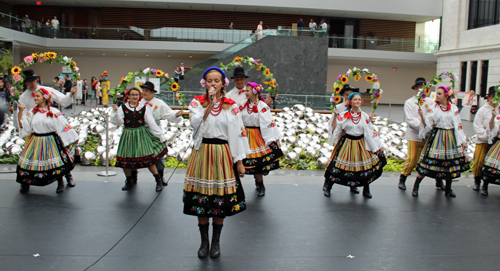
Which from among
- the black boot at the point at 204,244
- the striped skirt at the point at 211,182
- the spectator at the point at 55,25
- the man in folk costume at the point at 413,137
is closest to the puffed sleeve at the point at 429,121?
the man in folk costume at the point at 413,137

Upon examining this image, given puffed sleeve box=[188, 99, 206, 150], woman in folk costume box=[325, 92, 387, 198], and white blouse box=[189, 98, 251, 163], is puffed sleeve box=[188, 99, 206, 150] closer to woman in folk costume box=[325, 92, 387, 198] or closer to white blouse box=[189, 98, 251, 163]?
white blouse box=[189, 98, 251, 163]

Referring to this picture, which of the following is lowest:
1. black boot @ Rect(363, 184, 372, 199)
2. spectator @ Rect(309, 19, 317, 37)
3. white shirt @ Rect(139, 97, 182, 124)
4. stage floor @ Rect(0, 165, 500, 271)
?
stage floor @ Rect(0, 165, 500, 271)

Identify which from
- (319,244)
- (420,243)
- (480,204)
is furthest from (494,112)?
(319,244)

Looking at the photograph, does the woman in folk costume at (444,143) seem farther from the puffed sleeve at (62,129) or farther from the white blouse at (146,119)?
the puffed sleeve at (62,129)

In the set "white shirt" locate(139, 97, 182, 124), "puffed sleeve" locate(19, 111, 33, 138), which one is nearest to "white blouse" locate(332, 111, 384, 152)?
"white shirt" locate(139, 97, 182, 124)

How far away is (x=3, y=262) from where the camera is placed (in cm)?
362

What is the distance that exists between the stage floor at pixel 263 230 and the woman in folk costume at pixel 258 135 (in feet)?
1.52

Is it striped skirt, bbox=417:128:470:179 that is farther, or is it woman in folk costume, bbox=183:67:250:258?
striped skirt, bbox=417:128:470:179

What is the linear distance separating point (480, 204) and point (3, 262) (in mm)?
6001

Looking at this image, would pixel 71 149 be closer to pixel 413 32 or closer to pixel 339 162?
pixel 339 162

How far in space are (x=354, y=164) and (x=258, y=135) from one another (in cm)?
145

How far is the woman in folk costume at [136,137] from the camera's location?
588cm

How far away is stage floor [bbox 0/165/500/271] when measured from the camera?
3756 mm

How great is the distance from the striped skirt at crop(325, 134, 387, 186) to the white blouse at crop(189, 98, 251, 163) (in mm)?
2389
